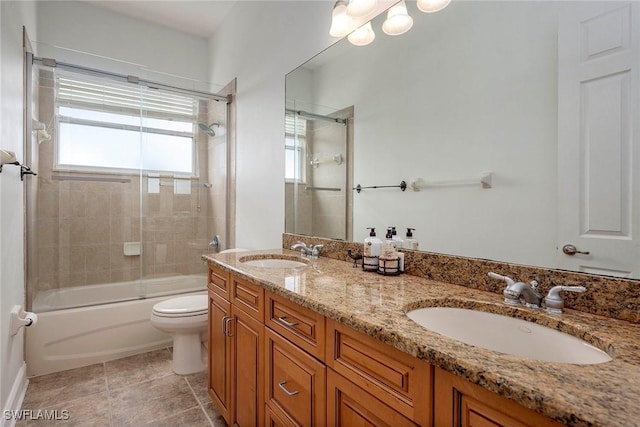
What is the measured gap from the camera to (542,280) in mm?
929

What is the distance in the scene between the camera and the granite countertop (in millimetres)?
449

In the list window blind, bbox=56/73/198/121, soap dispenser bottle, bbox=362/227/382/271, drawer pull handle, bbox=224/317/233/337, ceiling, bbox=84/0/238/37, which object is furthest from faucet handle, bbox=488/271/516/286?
ceiling, bbox=84/0/238/37

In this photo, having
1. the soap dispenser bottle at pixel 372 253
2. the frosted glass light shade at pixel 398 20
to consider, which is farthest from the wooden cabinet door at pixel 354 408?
the frosted glass light shade at pixel 398 20

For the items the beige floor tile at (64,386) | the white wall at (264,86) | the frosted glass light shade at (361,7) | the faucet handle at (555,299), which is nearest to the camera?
the faucet handle at (555,299)

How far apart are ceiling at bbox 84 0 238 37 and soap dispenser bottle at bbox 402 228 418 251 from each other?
8.98ft

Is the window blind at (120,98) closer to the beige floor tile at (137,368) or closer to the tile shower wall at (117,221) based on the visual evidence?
the tile shower wall at (117,221)

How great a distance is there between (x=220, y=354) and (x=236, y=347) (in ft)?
0.82

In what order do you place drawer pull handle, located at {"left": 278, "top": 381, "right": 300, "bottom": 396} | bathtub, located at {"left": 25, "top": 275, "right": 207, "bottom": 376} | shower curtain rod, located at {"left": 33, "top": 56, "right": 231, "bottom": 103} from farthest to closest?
1. shower curtain rod, located at {"left": 33, "top": 56, "right": 231, "bottom": 103}
2. bathtub, located at {"left": 25, "top": 275, "right": 207, "bottom": 376}
3. drawer pull handle, located at {"left": 278, "top": 381, "right": 300, "bottom": 396}

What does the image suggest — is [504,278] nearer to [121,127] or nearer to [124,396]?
[124,396]

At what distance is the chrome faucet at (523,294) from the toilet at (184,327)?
1.82 meters

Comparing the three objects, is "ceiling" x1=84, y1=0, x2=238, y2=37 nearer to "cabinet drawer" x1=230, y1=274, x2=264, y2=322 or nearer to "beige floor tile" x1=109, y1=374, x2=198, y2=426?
"cabinet drawer" x1=230, y1=274, x2=264, y2=322

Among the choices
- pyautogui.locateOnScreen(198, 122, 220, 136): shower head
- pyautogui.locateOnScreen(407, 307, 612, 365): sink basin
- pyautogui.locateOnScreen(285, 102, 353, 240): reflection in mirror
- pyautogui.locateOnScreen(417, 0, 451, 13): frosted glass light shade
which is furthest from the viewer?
pyautogui.locateOnScreen(198, 122, 220, 136): shower head

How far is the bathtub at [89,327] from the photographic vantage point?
218cm

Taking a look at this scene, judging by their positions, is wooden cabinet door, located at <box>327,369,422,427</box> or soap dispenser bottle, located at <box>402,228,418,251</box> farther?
soap dispenser bottle, located at <box>402,228,418,251</box>
